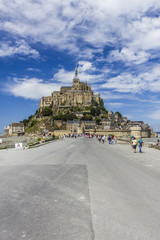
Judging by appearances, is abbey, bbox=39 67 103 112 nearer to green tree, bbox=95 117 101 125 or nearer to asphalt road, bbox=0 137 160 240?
green tree, bbox=95 117 101 125

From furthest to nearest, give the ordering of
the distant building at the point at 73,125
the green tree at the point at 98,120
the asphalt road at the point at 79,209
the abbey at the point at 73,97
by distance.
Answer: the abbey at the point at 73,97 < the green tree at the point at 98,120 < the distant building at the point at 73,125 < the asphalt road at the point at 79,209

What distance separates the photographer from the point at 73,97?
132375 millimetres

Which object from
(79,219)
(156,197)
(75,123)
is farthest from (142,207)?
(75,123)

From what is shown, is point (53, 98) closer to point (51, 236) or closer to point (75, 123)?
point (75, 123)

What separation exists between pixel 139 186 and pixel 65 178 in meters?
2.47

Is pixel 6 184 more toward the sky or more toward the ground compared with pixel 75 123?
more toward the ground

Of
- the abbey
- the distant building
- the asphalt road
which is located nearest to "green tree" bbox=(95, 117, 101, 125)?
the distant building

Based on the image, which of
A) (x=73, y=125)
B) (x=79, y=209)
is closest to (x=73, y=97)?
(x=73, y=125)

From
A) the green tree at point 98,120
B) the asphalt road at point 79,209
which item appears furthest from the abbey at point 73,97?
the asphalt road at point 79,209

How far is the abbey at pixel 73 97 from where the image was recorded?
433 feet

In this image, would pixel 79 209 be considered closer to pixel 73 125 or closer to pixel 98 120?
pixel 73 125

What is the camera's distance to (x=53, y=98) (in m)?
139

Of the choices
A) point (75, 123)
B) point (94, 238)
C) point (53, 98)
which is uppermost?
point (53, 98)

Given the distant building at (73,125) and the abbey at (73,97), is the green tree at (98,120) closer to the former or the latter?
the distant building at (73,125)
